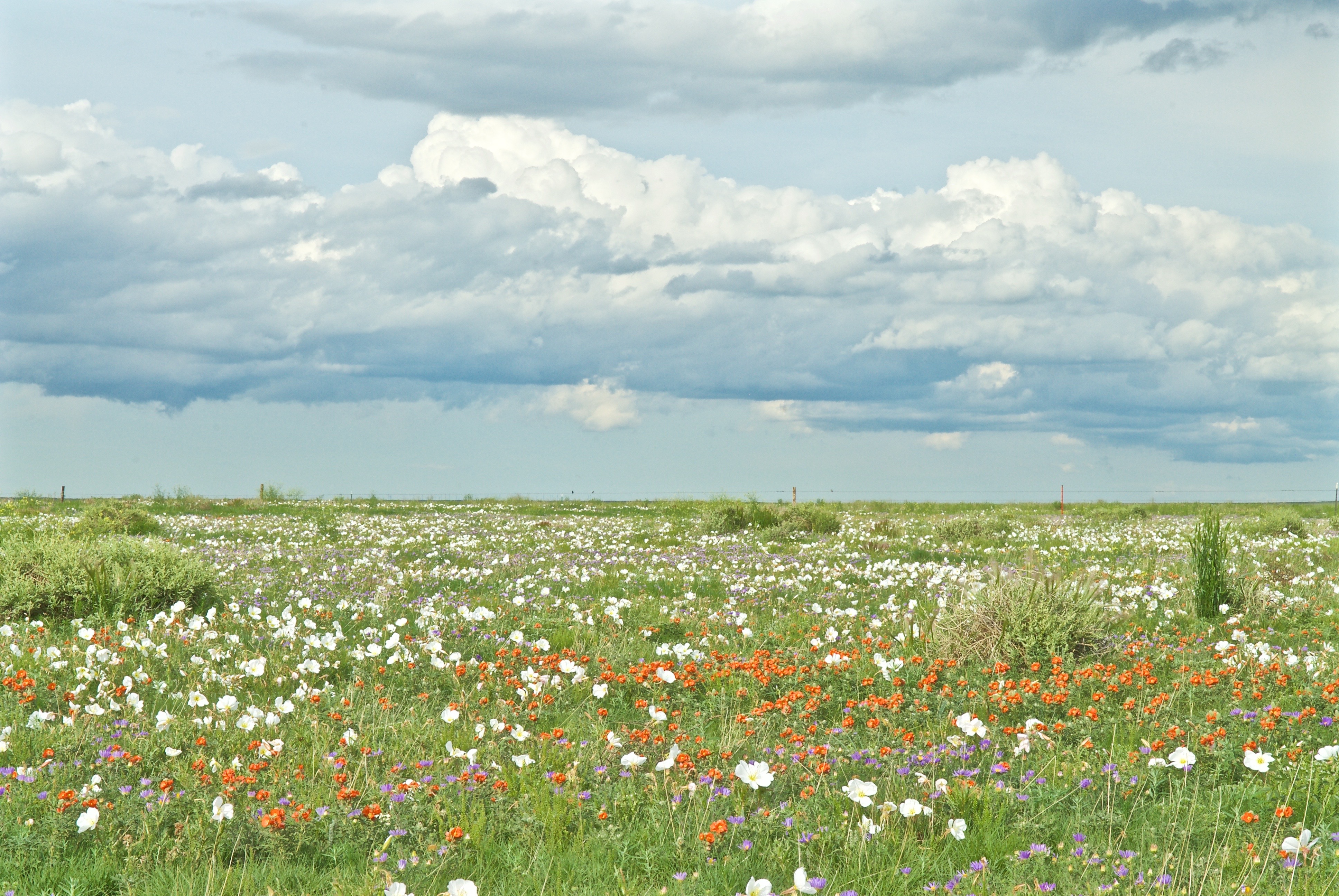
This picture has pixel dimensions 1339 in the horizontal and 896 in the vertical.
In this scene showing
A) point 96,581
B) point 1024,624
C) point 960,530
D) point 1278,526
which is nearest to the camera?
point 1024,624

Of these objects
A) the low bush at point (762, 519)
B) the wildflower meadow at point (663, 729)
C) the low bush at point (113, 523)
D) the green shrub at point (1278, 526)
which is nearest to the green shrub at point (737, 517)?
the low bush at point (762, 519)

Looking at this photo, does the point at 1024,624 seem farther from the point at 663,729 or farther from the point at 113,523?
the point at 113,523

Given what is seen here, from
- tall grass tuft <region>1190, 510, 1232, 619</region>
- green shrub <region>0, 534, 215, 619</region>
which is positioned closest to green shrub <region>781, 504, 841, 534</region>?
tall grass tuft <region>1190, 510, 1232, 619</region>

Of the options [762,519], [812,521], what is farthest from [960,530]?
[762,519]

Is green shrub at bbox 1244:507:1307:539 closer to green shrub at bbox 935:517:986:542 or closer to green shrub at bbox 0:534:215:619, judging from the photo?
green shrub at bbox 935:517:986:542

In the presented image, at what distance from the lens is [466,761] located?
592 centimetres

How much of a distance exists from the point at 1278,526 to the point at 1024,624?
801 inches

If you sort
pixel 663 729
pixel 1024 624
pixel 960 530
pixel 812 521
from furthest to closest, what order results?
pixel 812 521
pixel 960 530
pixel 1024 624
pixel 663 729

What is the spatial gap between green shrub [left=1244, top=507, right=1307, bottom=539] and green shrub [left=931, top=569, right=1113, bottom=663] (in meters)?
15.8

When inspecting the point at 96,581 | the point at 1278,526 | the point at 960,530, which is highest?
the point at 1278,526

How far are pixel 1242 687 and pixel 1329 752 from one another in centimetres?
231

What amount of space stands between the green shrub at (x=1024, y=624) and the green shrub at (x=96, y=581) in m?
8.60

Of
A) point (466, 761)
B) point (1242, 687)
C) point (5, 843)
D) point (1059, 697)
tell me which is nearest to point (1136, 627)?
point (1242, 687)

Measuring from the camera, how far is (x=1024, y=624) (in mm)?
9023
